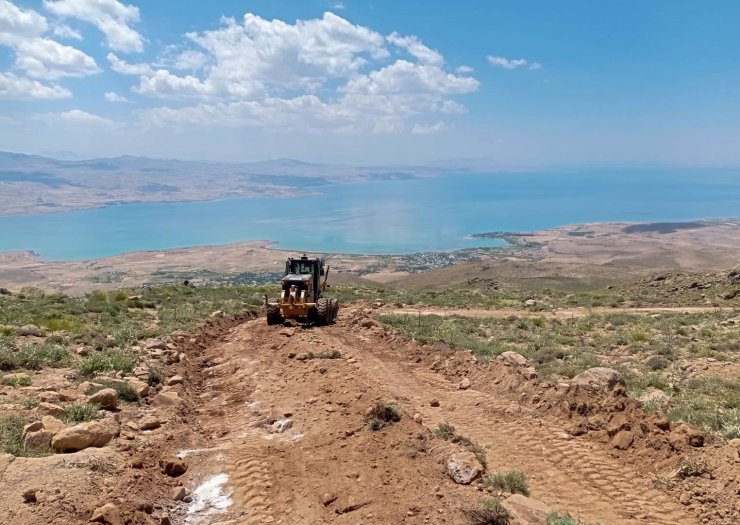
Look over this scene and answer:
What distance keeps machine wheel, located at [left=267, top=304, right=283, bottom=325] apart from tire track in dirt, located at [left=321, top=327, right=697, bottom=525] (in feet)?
24.4

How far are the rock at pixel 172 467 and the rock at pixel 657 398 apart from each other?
27.3ft

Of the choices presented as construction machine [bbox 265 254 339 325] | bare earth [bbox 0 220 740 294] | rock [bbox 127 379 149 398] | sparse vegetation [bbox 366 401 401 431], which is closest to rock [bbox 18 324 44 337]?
rock [bbox 127 379 149 398]

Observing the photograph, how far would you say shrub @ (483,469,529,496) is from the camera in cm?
661

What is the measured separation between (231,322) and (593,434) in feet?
49.1

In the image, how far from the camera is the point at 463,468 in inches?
270

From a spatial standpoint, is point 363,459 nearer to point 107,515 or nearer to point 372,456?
point 372,456

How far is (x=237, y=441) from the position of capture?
28.7 ft

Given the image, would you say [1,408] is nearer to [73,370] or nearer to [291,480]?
[73,370]

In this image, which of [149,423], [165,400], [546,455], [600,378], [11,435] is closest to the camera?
[11,435]

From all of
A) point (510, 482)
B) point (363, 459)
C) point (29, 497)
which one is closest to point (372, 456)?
point (363, 459)

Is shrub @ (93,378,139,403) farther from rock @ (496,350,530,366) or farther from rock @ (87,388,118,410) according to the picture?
rock @ (496,350,530,366)

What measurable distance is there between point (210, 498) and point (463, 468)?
3.32 metres

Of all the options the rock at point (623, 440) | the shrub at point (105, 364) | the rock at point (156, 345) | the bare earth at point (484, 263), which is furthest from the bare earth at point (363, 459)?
the bare earth at point (484, 263)

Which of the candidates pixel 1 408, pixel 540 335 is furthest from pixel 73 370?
pixel 540 335
